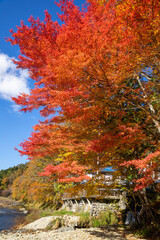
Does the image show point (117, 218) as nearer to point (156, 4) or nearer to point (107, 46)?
point (107, 46)

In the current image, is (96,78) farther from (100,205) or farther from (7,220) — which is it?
(7,220)

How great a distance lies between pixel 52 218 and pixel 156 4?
600 inches

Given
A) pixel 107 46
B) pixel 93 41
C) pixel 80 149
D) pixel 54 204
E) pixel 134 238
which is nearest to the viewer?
pixel 93 41

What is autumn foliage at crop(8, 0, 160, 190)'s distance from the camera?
502 centimetres

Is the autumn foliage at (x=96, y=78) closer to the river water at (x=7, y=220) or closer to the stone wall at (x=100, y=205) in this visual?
the stone wall at (x=100, y=205)

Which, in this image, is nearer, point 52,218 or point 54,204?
point 52,218

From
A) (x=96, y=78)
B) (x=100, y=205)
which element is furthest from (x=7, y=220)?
(x=96, y=78)

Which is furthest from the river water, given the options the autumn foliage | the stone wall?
the autumn foliage

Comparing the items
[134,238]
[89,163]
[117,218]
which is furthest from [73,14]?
[117,218]

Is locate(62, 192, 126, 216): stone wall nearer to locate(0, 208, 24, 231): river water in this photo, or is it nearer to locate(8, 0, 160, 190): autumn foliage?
locate(8, 0, 160, 190): autumn foliage

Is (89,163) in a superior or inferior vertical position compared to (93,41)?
inferior

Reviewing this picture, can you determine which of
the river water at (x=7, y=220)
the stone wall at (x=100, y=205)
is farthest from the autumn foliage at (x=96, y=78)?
the river water at (x=7, y=220)

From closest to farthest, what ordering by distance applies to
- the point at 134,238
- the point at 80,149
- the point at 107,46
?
the point at 107,46
the point at 80,149
the point at 134,238

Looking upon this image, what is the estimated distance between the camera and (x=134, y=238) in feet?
26.1
